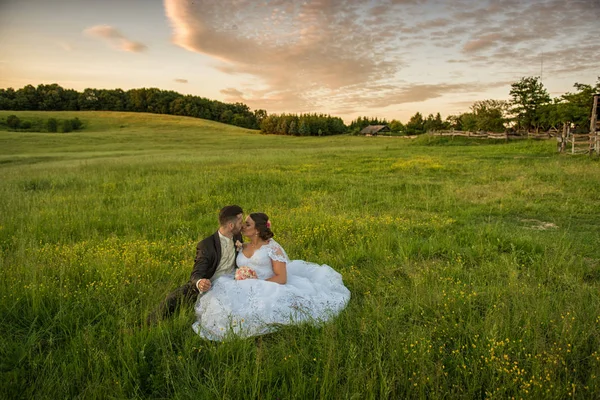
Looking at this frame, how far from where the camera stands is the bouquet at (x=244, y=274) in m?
4.66

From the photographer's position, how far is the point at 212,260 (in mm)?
4820

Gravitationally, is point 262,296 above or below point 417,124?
below

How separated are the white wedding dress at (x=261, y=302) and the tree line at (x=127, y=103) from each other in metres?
123

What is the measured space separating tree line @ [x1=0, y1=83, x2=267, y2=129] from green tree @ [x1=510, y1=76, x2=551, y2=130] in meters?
91.8

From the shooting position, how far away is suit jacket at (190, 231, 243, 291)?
470cm

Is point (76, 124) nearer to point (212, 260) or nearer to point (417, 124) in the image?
point (212, 260)

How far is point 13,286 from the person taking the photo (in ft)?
16.1

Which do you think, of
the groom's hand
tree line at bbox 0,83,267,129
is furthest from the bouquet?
tree line at bbox 0,83,267,129

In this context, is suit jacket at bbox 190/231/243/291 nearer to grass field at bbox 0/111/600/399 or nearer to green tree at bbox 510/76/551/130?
grass field at bbox 0/111/600/399

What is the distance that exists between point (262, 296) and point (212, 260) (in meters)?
0.96

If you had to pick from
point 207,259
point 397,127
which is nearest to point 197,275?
point 207,259

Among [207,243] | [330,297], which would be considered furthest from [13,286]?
[330,297]

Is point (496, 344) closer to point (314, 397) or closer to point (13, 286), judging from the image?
point (314, 397)

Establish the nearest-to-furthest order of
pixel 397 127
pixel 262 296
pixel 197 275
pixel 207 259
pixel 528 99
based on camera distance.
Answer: pixel 262 296 → pixel 197 275 → pixel 207 259 → pixel 528 99 → pixel 397 127
